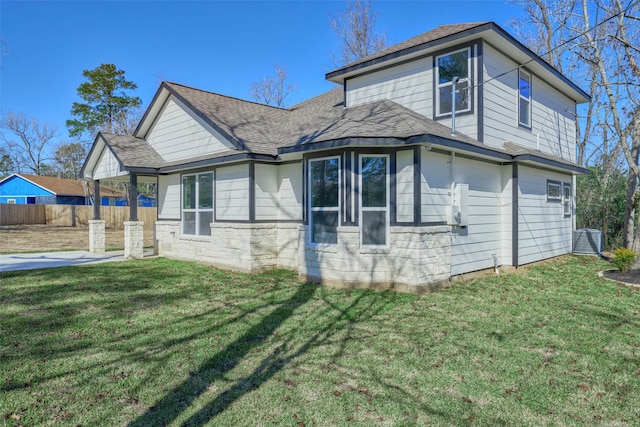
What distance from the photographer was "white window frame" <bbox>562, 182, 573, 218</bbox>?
12586 millimetres

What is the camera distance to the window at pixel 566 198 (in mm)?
12641

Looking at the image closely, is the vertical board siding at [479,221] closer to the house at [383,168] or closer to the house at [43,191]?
the house at [383,168]

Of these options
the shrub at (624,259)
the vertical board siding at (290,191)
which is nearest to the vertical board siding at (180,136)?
the vertical board siding at (290,191)

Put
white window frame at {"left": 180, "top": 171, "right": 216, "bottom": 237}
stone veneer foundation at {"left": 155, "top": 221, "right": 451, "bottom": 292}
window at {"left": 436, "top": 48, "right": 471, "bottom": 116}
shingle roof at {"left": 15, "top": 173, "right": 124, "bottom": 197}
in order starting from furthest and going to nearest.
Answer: shingle roof at {"left": 15, "top": 173, "right": 124, "bottom": 197}, white window frame at {"left": 180, "top": 171, "right": 216, "bottom": 237}, window at {"left": 436, "top": 48, "right": 471, "bottom": 116}, stone veneer foundation at {"left": 155, "top": 221, "right": 451, "bottom": 292}

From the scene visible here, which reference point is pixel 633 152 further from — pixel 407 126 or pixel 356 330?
pixel 356 330

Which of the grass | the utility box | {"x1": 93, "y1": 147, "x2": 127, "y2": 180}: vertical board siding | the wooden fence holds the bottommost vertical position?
the grass

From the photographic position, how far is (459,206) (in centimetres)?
809

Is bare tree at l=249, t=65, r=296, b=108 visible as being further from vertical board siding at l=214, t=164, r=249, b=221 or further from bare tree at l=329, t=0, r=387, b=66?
vertical board siding at l=214, t=164, r=249, b=221

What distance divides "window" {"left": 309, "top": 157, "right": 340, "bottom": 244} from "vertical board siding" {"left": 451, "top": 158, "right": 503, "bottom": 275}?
242 cm

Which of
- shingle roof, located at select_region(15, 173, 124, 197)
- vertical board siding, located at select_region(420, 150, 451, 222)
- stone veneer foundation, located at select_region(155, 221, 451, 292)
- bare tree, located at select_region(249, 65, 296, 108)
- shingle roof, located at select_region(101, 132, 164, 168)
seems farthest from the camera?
shingle roof, located at select_region(15, 173, 124, 197)

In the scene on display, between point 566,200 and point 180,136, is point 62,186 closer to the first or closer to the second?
point 180,136

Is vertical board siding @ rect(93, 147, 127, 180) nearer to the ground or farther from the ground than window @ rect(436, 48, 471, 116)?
nearer to the ground

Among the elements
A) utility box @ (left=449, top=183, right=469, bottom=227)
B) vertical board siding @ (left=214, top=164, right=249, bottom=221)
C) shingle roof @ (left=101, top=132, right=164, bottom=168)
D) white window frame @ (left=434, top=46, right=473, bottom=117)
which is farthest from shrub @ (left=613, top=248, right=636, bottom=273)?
shingle roof @ (left=101, top=132, right=164, bottom=168)

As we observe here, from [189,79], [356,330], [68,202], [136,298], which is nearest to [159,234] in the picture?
[136,298]
